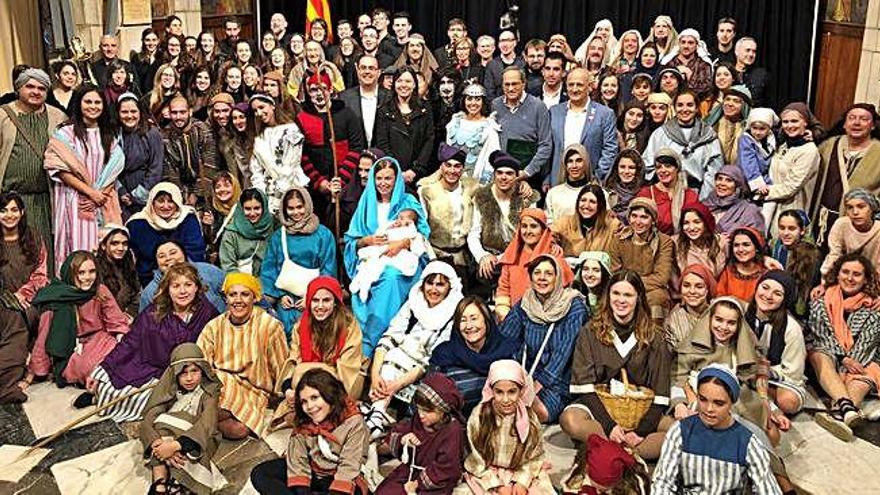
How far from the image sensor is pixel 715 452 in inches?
135

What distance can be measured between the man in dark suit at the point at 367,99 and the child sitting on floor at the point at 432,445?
2945mm

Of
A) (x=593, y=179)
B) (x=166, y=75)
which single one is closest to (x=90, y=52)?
(x=166, y=75)

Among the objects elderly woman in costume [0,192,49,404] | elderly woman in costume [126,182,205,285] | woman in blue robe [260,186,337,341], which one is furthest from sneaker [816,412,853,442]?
elderly woman in costume [0,192,49,404]

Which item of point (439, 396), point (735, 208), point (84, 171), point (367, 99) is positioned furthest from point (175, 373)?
point (735, 208)

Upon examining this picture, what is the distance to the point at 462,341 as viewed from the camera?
4.32m

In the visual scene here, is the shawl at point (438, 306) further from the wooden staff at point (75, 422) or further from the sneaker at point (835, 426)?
the sneaker at point (835, 426)

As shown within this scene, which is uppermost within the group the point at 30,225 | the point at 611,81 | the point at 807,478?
the point at 611,81

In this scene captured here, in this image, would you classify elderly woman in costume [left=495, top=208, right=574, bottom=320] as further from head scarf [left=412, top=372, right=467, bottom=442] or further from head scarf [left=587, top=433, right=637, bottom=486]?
head scarf [left=587, top=433, right=637, bottom=486]

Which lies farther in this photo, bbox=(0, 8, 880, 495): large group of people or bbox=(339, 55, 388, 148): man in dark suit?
bbox=(339, 55, 388, 148): man in dark suit

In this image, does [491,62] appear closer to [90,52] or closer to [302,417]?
[90,52]

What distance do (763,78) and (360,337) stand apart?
467 centimetres

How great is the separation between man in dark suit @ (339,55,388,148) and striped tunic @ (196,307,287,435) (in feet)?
7.26

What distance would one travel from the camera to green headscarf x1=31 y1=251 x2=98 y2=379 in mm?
4797

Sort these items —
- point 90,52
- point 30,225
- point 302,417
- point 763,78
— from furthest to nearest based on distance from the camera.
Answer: point 90,52 < point 763,78 < point 30,225 < point 302,417
